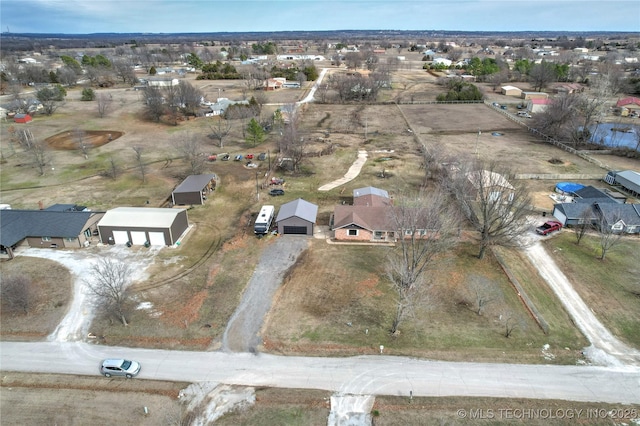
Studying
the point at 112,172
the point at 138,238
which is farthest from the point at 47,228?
the point at 112,172

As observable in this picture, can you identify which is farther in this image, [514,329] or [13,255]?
[13,255]

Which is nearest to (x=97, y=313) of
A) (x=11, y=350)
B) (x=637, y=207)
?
(x=11, y=350)

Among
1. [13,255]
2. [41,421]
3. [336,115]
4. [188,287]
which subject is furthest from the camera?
[336,115]

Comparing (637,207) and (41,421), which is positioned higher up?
(637,207)

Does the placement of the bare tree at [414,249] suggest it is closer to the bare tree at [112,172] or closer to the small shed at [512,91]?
the bare tree at [112,172]

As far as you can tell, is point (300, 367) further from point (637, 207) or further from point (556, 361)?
point (637, 207)

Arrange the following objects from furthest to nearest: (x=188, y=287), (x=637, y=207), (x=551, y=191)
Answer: (x=551, y=191), (x=637, y=207), (x=188, y=287)

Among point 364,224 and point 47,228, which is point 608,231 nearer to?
point 364,224
